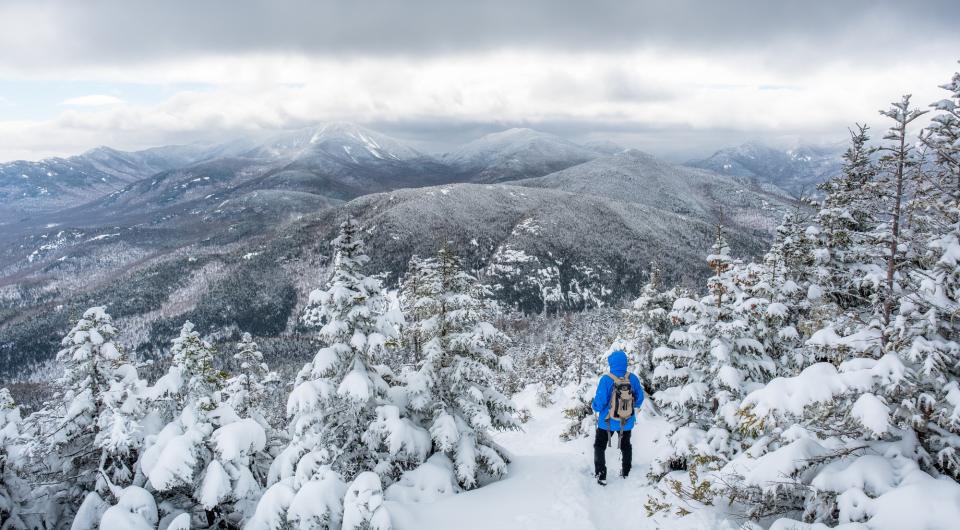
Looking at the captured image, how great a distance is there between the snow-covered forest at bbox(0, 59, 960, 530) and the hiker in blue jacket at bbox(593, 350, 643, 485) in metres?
1.23

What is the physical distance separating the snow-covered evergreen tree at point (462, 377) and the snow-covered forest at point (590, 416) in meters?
0.07

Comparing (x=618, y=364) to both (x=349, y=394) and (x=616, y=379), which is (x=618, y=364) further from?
(x=349, y=394)

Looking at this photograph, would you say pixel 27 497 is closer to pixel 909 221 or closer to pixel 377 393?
pixel 377 393

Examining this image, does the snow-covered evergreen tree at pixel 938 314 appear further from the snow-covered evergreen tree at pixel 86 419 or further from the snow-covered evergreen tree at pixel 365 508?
the snow-covered evergreen tree at pixel 86 419

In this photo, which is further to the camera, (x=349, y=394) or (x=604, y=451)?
(x=349, y=394)

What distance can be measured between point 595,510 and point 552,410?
23.5 meters

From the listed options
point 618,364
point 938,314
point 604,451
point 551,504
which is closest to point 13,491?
point 551,504

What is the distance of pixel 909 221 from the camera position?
726 centimetres

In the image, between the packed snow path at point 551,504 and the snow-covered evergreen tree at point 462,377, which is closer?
the packed snow path at point 551,504

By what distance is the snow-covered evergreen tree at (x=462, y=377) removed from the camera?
12851 millimetres

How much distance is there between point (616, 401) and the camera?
1061 cm

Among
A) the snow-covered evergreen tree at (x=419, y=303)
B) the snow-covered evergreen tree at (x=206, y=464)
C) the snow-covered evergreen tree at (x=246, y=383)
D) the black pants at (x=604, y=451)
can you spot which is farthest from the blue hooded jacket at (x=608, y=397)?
the snow-covered evergreen tree at (x=246, y=383)

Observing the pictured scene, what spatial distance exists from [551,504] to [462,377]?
4.24 meters

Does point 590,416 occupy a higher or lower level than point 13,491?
lower
